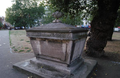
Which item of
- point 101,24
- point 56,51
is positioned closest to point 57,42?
point 56,51

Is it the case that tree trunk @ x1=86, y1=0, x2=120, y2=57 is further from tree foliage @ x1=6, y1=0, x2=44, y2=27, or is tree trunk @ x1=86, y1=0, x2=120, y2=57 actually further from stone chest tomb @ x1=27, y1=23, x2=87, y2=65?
tree foliage @ x1=6, y1=0, x2=44, y2=27

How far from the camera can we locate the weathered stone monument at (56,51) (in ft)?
8.25

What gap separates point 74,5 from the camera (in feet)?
16.3

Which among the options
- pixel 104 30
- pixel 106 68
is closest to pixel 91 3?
pixel 104 30

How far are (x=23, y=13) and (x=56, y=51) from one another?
126 ft

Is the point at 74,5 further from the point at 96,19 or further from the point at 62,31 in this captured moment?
the point at 62,31

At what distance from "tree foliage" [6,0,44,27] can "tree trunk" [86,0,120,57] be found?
33.9 meters

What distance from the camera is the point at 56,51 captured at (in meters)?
2.82

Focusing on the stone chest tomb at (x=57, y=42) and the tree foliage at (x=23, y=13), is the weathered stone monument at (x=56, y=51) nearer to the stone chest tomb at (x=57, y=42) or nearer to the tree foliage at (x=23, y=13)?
the stone chest tomb at (x=57, y=42)

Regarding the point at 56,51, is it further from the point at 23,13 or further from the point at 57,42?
the point at 23,13

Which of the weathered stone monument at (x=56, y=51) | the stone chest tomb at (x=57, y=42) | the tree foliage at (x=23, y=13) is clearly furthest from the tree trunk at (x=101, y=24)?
the tree foliage at (x=23, y=13)

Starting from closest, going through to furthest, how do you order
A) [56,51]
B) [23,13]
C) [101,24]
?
[56,51], [101,24], [23,13]

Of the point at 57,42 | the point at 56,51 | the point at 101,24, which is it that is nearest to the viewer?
the point at 57,42

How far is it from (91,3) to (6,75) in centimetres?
516
